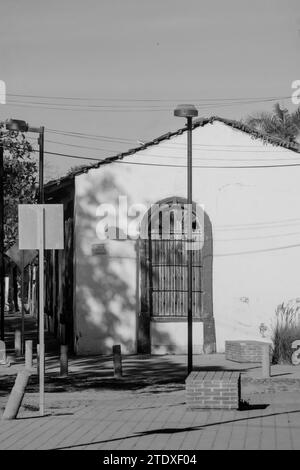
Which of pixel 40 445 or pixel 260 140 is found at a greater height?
pixel 260 140

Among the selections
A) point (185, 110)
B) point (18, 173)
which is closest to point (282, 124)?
point (18, 173)

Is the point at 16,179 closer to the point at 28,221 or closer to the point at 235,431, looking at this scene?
the point at 28,221

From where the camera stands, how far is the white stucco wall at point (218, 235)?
1164 inches

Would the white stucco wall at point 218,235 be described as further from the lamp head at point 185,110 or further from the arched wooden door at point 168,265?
the lamp head at point 185,110

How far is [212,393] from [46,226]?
3.41m

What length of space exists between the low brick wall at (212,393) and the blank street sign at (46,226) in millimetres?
2814

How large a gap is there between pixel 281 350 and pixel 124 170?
7.13 m

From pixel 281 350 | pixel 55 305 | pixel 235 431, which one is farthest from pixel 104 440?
pixel 55 305

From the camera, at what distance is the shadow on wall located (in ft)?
96.8

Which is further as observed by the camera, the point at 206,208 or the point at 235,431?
the point at 206,208

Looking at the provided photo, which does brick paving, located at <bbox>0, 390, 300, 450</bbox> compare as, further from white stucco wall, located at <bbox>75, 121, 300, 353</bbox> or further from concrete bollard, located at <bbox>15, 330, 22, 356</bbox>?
white stucco wall, located at <bbox>75, 121, 300, 353</bbox>

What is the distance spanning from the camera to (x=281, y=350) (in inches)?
1040

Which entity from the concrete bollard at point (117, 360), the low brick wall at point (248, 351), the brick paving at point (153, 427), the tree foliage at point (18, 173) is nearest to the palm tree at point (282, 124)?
the tree foliage at point (18, 173)

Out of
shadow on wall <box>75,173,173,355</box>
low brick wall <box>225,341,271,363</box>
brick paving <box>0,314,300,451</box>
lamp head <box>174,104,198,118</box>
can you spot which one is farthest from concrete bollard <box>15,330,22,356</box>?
lamp head <box>174,104,198,118</box>
